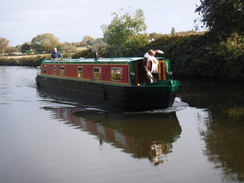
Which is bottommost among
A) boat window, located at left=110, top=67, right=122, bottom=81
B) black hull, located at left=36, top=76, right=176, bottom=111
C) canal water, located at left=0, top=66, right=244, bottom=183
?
canal water, located at left=0, top=66, right=244, bottom=183

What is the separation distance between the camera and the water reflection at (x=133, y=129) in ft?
21.7

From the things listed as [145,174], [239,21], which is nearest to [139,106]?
[145,174]

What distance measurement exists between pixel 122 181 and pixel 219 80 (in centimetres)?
1554

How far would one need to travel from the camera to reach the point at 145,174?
5.25 m

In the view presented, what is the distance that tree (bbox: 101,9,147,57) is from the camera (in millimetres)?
29109

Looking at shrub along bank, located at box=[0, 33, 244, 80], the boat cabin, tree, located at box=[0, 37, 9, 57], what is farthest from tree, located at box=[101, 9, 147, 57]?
tree, located at box=[0, 37, 9, 57]

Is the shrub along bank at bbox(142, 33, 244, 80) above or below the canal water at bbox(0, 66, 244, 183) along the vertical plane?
above

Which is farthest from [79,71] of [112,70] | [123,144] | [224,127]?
[224,127]

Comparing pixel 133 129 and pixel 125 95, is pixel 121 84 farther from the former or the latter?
pixel 133 129

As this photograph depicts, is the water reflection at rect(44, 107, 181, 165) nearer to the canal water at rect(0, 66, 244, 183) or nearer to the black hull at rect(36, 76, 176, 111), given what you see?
the canal water at rect(0, 66, 244, 183)

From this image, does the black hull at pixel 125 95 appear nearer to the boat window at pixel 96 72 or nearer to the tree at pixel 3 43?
the boat window at pixel 96 72

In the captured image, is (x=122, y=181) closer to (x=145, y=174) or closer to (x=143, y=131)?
(x=145, y=174)

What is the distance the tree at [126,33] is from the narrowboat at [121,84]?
15684mm

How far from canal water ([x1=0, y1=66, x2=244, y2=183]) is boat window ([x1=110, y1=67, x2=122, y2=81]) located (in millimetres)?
1109
